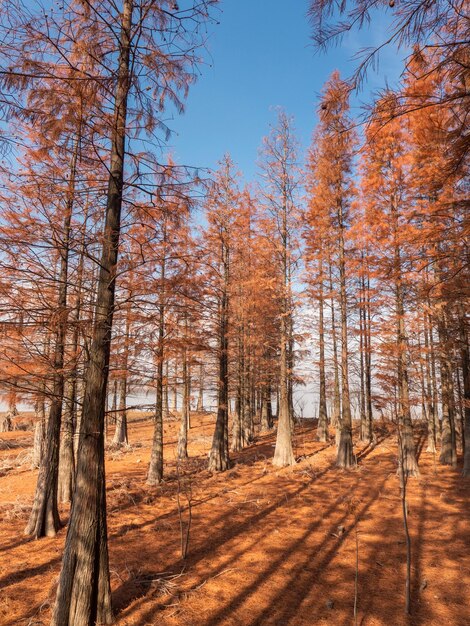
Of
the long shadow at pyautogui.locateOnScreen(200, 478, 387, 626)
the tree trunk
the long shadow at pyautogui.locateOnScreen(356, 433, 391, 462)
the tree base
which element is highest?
the tree trunk

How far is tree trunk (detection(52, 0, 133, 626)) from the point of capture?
4512mm

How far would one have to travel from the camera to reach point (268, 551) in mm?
7738

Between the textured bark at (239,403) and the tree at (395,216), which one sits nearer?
the tree at (395,216)

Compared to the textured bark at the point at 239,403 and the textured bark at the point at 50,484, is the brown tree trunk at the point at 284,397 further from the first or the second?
the textured bark at the point at 50,484

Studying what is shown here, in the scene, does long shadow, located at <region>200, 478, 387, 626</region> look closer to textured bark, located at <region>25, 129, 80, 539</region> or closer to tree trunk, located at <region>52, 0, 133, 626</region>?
tree trunk, located at <region>52, 0, 133, 626</region>

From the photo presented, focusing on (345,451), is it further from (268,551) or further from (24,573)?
(24,573)

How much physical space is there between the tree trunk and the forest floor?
1.05 m

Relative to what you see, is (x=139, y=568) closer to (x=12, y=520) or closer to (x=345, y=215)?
(x=12, y=520)

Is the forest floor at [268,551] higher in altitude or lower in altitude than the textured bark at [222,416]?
lower

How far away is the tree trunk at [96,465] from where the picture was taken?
451 cm

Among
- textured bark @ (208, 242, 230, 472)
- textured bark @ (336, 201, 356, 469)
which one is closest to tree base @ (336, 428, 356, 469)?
textured bark @ (336, 201, 356, 469)

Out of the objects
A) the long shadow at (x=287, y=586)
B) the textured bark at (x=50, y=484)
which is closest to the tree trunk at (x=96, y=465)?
the long shadow at (x=287, y=586)

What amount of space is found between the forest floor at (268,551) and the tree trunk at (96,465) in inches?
41.2

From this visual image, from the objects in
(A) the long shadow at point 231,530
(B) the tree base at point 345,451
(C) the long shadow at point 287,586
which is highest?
(B) the tree base at point 345,451
